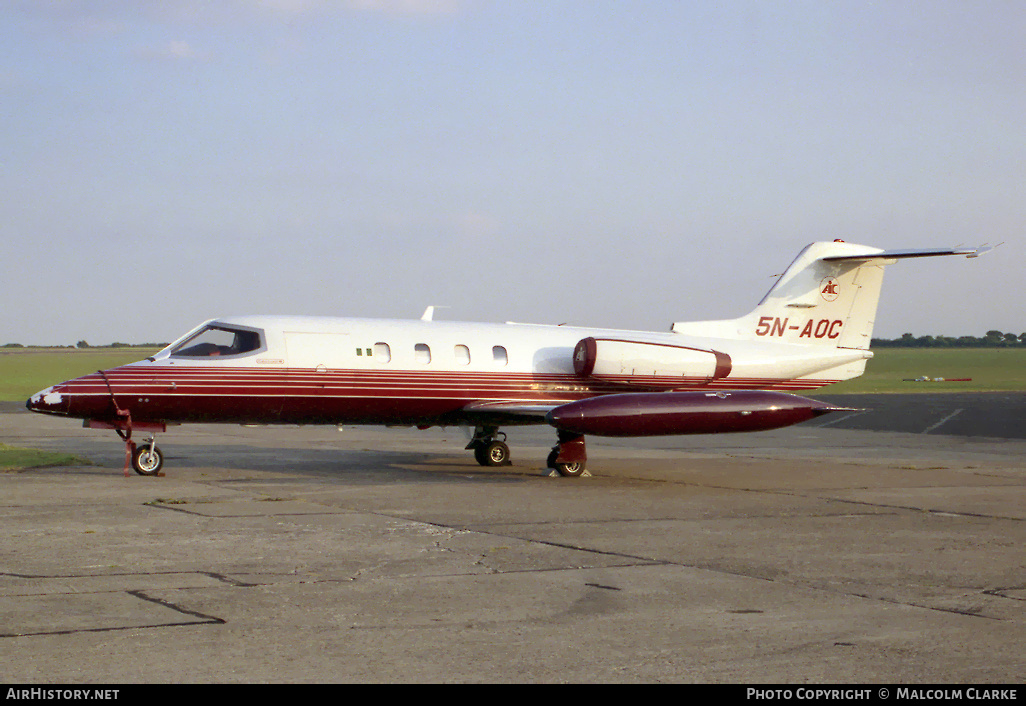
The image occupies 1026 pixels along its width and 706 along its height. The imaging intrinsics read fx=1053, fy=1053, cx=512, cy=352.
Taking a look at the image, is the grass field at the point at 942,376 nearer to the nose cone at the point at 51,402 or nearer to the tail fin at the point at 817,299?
the tail fin at the point at 817,299

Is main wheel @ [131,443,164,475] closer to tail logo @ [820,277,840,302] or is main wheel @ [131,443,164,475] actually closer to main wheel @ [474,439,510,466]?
main wheel @ [474,439,510,466]

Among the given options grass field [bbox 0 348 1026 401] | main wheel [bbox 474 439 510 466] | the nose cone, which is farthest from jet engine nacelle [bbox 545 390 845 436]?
grass field [bbox 0 348 1026 401]

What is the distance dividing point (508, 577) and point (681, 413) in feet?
26.2

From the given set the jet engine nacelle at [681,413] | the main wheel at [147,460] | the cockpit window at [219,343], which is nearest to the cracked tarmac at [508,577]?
the main wheel at [147,460]

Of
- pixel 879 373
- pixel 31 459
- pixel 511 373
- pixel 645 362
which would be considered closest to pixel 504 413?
pixel 511 373

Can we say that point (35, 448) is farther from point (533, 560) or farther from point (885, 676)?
point (885, 676)

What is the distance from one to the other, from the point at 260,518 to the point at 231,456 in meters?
10.1

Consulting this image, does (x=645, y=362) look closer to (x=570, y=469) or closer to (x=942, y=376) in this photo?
(x=570, y=469)

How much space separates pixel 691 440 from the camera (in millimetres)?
29688

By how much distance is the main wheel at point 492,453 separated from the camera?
20.4 meters

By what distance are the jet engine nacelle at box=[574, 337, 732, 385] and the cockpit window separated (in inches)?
231

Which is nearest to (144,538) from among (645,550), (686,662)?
(645,550)

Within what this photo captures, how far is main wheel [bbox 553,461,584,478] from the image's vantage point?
18.1m

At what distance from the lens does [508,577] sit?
8.91 m
